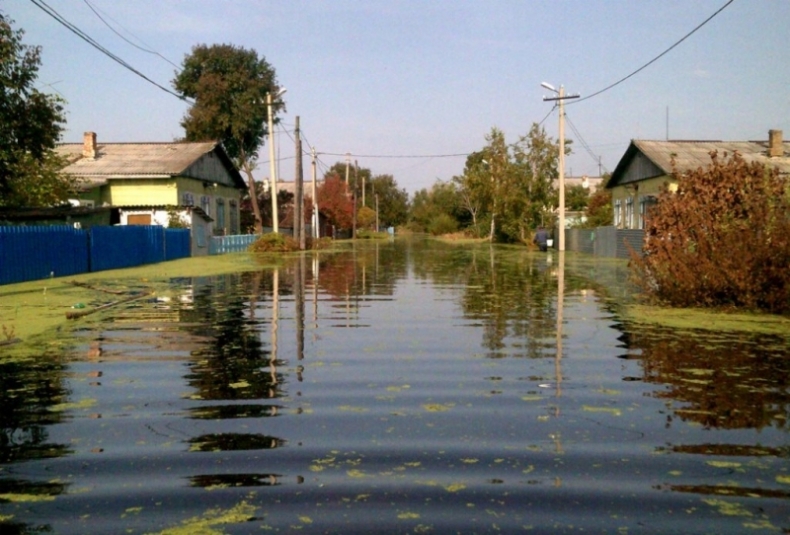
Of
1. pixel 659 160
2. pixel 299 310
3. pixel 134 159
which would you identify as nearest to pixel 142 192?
pixel 134 159

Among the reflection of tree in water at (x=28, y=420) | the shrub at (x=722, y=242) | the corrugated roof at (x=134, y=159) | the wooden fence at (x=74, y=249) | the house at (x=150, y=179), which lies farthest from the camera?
the corrugated roof at (x=134, y=159)

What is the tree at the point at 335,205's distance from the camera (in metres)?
80.3

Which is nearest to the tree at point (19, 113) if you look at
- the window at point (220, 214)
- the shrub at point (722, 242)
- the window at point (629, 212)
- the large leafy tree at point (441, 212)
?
the shrub at point (722, 242)

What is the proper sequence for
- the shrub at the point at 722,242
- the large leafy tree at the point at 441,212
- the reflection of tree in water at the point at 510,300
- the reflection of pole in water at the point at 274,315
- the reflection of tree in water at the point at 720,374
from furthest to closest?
1. the large leafy tree at the point at 441,212
2. the shrub at the point at 722,242
3. the reflection of tree in water at the point at 510,300
4. the reflection of pole in water at the point at 274,315
5. the reflection of tree in water at the point at 720,374

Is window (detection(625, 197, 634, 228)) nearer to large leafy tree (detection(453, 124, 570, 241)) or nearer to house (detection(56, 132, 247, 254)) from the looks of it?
large leafy tree (detection(453, 124, 570, 241))

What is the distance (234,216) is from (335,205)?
24607 millimetres

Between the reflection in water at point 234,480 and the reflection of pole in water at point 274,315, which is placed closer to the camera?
the reflection in water at point 234,480

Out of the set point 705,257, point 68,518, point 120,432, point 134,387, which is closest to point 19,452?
point 120,432

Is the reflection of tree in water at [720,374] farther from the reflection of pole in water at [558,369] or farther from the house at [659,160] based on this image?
the house at [659,160]

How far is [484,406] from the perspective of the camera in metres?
7.04

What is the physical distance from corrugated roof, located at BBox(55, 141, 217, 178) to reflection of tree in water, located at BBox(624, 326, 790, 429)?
36.6 meters

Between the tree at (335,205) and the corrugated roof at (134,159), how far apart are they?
3102 centimetres

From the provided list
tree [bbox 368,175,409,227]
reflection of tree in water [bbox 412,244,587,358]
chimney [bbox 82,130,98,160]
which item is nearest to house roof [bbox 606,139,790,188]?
reflection of tree in water [bbox 412,244,587,358]

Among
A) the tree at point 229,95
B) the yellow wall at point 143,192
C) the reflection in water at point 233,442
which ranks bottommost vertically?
the reflection in water at point 233,442
